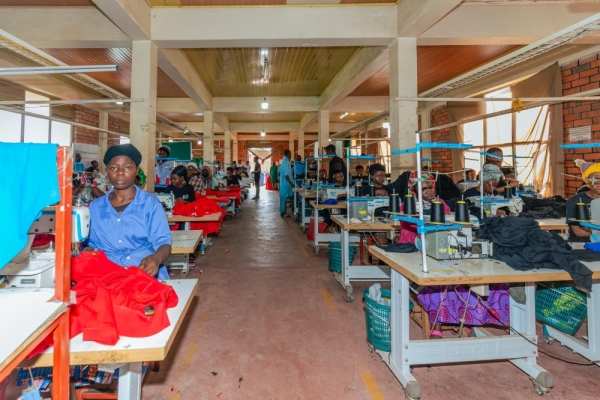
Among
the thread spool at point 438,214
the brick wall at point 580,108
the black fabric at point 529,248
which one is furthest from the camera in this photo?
the brick wall at point 580,108

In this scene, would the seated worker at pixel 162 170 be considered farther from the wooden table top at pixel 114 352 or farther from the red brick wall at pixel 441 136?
the red brick wall at pixel 441 136

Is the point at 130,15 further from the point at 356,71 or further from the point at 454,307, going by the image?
the point at 454,307

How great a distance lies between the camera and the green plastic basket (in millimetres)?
2570

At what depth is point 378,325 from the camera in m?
2.44

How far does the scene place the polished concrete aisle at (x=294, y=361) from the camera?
83.4 inches

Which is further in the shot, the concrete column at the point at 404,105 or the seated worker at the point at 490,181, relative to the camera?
the concrete column at the point at 404,105

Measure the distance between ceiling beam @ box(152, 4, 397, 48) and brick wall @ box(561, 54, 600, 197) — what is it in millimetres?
3499

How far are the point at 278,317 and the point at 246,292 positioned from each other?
2.60 feet

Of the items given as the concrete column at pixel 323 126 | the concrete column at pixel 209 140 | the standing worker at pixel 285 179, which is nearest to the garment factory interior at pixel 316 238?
the concrete column at pixel 323 126

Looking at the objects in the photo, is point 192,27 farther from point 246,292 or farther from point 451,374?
point 451,374

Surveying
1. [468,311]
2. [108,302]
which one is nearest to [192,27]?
[108,302]

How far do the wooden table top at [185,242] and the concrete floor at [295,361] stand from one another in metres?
0.78

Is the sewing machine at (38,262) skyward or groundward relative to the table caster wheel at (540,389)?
skyward

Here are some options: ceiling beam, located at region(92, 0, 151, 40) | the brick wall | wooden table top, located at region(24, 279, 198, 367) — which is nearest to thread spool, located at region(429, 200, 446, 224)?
wooden table top, located at region(24, 279, 198, 367)
